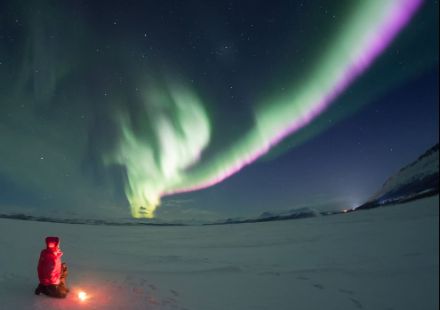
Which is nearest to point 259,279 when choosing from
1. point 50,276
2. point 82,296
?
point 82,296

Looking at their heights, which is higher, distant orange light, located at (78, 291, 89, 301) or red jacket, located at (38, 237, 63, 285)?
red jacket, located at (38, 237, 63, 285)

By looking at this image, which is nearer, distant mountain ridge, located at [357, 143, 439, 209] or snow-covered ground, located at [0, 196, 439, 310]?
snow-covered ground, located at [0, 196, 439, 310]

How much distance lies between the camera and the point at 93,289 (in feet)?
24.0

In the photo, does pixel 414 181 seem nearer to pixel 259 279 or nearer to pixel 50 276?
pixel 259 279

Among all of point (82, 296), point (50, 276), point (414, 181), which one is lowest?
point (82, 296)

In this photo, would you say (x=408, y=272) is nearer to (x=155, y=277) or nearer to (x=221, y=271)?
(x=221, y=271)

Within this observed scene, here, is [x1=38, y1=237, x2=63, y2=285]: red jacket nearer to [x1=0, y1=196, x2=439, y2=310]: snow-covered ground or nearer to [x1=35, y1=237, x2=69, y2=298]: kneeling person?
[x1=35, y1=237, x2=69, y2=298]: kneeling person

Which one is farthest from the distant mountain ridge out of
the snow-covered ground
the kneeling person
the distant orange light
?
the kneeling person

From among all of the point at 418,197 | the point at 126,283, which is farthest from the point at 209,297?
the point at 418,197

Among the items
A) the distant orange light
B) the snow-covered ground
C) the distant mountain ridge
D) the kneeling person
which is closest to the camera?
the kneeling person

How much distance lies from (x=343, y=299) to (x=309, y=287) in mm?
1156

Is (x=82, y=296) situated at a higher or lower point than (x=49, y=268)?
lower

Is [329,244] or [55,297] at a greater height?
[329,244]

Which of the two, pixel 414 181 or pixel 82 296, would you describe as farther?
pixel 414 181
